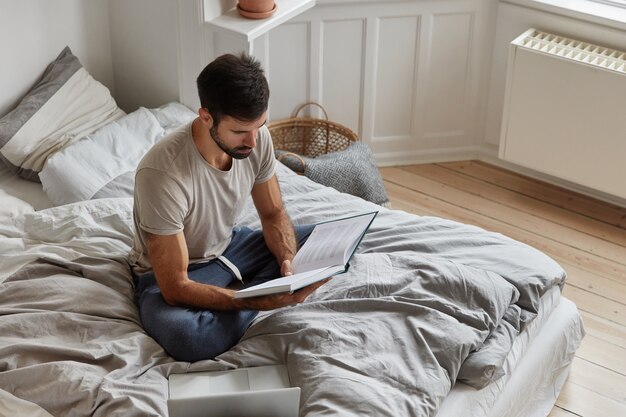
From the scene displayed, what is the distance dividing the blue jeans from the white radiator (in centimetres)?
155

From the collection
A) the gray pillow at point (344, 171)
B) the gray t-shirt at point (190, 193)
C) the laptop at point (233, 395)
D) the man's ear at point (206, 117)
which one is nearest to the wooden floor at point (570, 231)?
the gray pillow at point (344, 171)

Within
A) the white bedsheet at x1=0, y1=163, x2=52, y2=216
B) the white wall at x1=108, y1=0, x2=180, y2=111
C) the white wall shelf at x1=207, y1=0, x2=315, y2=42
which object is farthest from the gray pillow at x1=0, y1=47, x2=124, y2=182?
the white wall shelf at x1=207, y1=0, x2=315, y2=42

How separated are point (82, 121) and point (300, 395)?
1535 mm

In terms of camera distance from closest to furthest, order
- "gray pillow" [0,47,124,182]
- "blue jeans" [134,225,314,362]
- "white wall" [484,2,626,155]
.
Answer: "blue jeans" [134,225,314,362]
"gray pillow" [0,47,124,182]
"white wall" [484,2,626,155]

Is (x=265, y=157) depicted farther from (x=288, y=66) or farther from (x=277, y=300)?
(x=288, y=66)

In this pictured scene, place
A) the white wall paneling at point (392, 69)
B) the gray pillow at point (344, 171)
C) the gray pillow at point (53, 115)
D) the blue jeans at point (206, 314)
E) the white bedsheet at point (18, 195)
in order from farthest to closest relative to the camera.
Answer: the white wall paneling at point (392, 69)
the gray pillow at point (344, 171)
the gray pillow at point (53, 115)
the white bedsheet at point (18, 195)
the blue jeans at point (206, 314)

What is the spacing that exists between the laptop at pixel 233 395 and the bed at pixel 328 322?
0.04 meters

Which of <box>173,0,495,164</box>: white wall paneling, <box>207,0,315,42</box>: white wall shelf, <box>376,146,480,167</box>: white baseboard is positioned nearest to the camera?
<box>207,0,315,42</box>: white wall shelf

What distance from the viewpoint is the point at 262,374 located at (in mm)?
2258

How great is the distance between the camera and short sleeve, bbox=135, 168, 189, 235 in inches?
90.9

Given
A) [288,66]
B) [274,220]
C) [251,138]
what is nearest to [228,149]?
[251,138]

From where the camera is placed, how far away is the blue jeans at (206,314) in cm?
230

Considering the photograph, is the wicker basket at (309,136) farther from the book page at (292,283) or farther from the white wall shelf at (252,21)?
the book page at (292,283)

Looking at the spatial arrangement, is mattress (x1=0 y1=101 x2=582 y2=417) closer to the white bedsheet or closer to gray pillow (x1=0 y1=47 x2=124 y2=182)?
the white bedsheet
